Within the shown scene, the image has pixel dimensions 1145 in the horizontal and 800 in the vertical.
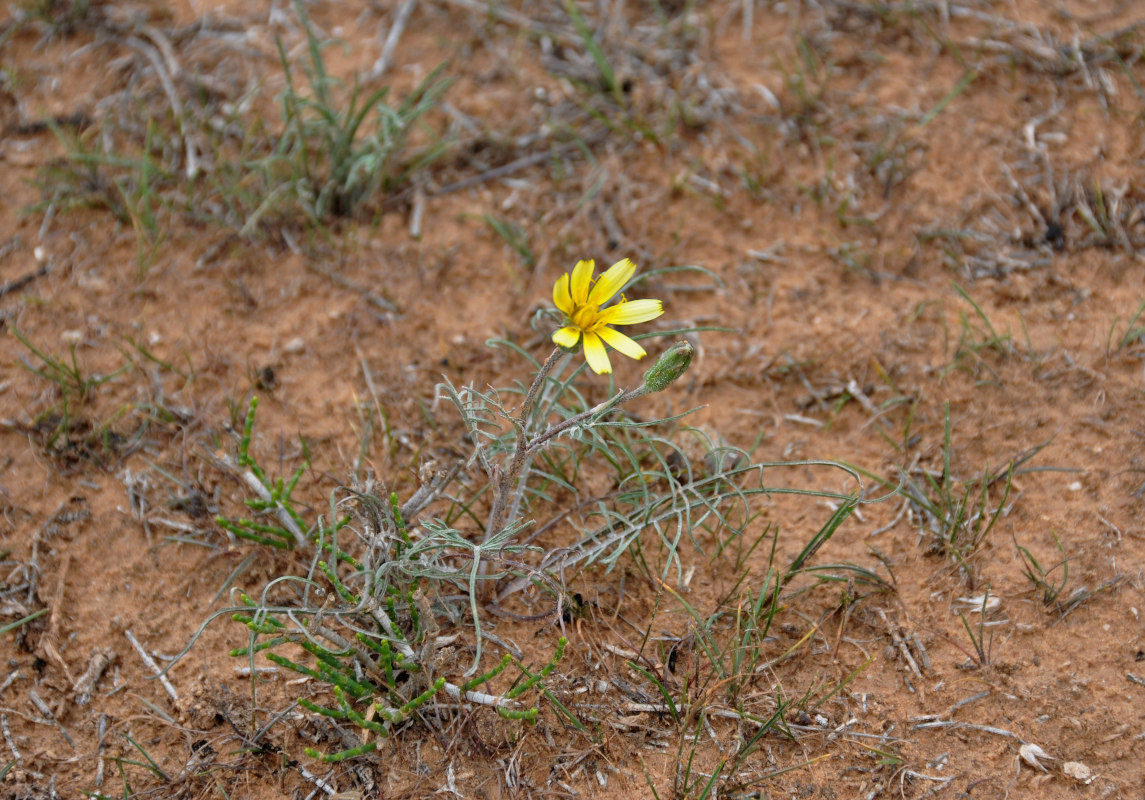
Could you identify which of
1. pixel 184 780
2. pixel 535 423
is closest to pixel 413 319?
pixel 535 423

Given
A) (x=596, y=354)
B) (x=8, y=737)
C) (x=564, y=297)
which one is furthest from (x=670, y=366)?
(x=8, y=737)

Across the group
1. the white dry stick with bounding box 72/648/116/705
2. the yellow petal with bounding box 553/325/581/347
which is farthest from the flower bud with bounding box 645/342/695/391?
the white dry stick with bounding box 72/648/116/705

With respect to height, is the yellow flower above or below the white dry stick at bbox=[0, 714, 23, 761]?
above

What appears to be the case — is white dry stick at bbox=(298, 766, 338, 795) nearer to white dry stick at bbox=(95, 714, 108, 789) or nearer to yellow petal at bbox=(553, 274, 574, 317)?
white dry stick at bbox=(95, 714, 108, 789)

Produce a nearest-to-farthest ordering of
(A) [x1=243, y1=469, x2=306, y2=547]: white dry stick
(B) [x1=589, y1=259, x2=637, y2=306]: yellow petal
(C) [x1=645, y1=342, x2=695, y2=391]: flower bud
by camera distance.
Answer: (C) [x1=645, y1=342, x2=695, y2=391]: flower bud
(B) [x1=589, y1=259, x2=637, y2=306]: yellow petal
(A) [x1=243, y1=469, x2=306, y2=547]: white dry stick

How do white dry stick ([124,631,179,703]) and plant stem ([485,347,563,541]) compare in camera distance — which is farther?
white dry stick ([124,631,179,703])

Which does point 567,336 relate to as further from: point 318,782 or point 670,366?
point 318,782

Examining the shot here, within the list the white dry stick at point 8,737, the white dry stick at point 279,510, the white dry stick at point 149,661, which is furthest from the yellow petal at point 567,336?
the white dry stick at point 8,737

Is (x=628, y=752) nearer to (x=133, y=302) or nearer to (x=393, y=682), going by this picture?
(x=393, y=682)
